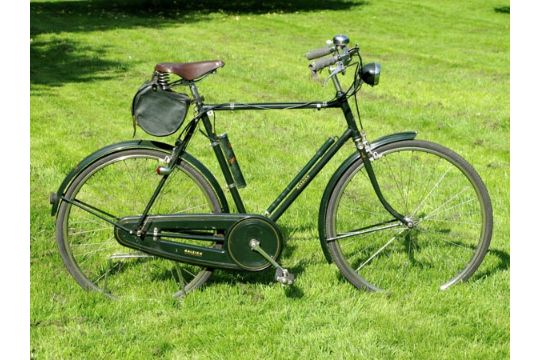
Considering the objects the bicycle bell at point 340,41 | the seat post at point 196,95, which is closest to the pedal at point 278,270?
the seat post at point 196,95

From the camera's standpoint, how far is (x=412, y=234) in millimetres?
5219

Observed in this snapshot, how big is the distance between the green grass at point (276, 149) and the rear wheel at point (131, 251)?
154mm

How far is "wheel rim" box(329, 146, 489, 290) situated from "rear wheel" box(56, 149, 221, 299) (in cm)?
94

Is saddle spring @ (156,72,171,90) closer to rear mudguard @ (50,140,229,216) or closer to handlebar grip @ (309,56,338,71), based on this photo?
rear mudguard @ (50,140,229,216)

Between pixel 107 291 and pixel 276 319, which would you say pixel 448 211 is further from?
pixel 107 291

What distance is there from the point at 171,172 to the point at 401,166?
3.40 metres

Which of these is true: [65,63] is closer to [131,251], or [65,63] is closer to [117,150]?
[131,251]

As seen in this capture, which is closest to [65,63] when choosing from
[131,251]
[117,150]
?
[131,251]

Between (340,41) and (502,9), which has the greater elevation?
(340,41)

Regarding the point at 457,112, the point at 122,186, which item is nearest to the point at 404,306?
the point at 122,186

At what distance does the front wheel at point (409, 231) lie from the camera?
4.42 metres

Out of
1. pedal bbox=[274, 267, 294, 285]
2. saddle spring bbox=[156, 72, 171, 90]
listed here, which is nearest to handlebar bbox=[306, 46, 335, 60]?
saddle spring bbox=[156, 72, 171, 90]

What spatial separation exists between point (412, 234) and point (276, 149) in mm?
2942

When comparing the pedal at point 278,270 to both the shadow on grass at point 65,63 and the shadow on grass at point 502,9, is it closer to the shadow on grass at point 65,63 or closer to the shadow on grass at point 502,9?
the shadow on grass at point 65,63
